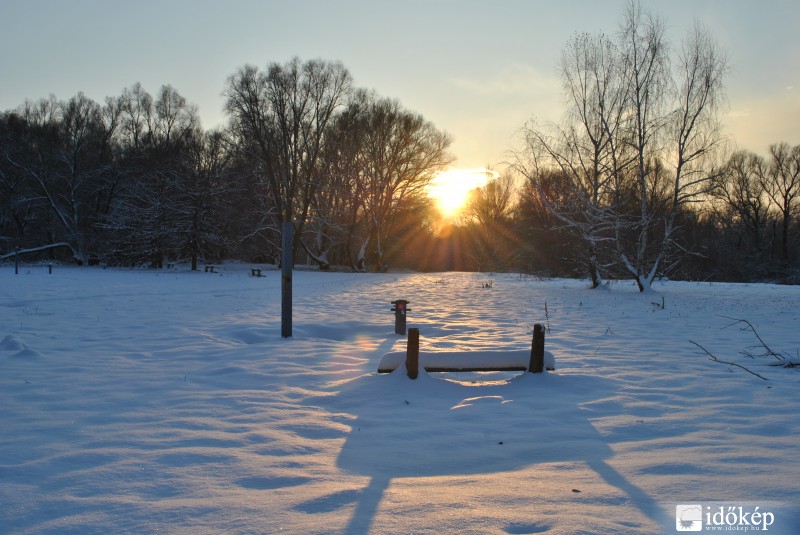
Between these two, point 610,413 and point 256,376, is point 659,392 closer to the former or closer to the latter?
point 610,413

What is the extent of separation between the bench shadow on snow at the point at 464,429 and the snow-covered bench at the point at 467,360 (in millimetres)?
127

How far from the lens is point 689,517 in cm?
274

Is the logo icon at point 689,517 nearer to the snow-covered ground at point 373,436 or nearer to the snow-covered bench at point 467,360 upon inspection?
the snow-covered ground at point 373,436

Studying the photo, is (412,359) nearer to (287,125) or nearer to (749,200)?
(287,125)

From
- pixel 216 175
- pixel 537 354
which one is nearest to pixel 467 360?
pixel 537 354

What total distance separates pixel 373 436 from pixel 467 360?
6.21ft

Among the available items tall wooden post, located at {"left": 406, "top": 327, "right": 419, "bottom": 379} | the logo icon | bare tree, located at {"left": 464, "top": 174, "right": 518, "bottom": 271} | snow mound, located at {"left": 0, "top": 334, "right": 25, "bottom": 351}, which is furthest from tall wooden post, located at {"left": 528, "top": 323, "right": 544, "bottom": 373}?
bare tree, located at {"left": 464, "top": 174, "right": 518, "bottom": 271}

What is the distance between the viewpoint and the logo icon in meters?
2.65

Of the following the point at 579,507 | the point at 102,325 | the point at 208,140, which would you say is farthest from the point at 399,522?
the point at 208,140

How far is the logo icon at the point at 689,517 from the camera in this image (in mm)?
2652

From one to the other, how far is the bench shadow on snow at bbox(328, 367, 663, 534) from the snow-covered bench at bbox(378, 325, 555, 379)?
13cm

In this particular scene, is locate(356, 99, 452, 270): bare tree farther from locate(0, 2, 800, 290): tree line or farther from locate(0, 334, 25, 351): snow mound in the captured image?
locate(0, 334, 25, 351): snow mound

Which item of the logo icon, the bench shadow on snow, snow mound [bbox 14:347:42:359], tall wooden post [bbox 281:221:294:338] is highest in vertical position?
tall wooden post [bbox 281:221:294:338]

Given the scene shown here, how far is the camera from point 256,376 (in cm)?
632
